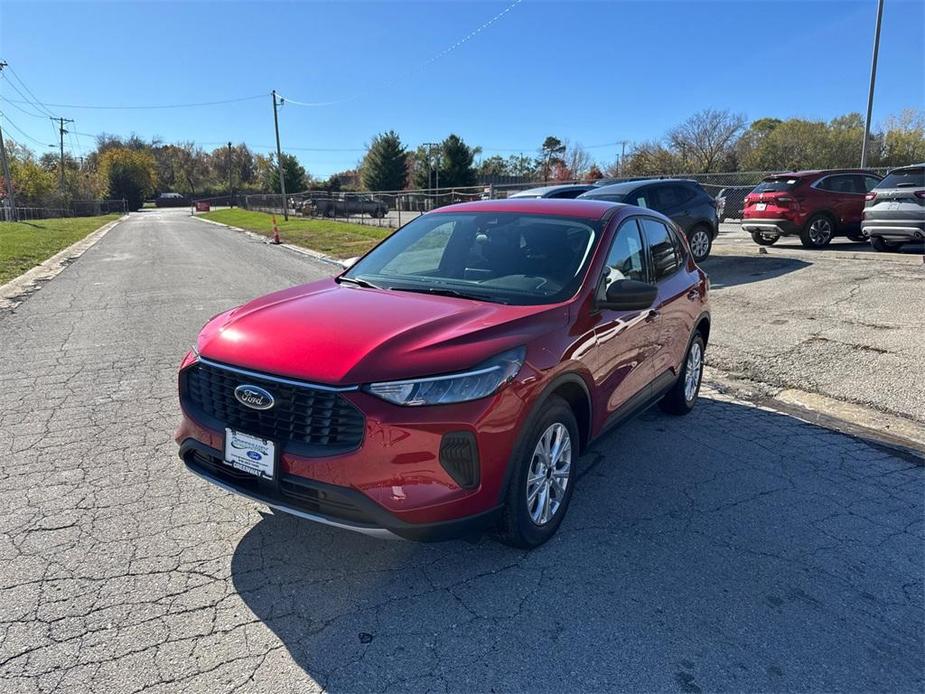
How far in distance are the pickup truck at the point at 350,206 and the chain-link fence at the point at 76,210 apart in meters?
26.5

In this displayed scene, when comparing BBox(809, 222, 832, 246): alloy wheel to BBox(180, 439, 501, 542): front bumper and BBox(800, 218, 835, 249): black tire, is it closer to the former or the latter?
BBox(800, 218, 835, 249): black tire

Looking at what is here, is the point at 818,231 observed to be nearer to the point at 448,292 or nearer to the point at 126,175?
the point at 448,292

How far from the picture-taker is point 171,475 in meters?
3.88

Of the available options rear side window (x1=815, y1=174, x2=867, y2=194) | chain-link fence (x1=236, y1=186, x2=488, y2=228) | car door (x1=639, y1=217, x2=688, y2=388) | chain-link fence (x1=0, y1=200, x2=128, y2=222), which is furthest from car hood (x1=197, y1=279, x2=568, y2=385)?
chain-link fence (x1=0, y1=200, x2=128, y2=222)

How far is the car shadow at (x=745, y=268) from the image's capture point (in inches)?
426

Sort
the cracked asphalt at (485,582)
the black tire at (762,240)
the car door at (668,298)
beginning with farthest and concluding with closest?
the black tire at (762,240), the car door at (668,298), the cracked asphalt at (485,582)

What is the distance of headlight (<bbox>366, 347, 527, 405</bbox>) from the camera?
2.59 meters

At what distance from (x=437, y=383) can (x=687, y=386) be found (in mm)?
3236

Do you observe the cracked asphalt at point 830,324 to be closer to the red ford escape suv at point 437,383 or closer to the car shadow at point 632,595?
the car shadow at point 632,595

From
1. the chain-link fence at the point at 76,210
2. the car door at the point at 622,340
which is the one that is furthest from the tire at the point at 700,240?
the chain-link fence at the point at 76,210

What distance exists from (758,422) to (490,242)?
113 inches

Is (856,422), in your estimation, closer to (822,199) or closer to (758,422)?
(758,422)

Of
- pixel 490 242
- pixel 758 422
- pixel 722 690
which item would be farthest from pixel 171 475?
pixel 758 422

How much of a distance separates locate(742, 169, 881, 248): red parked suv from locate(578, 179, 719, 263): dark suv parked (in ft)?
5.87
